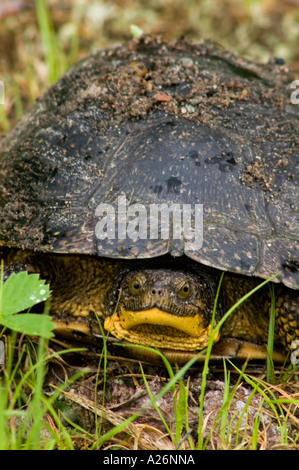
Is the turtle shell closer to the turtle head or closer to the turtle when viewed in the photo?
the turtle

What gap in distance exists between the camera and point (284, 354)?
279 centimetres

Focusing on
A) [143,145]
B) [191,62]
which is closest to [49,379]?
[143,145]

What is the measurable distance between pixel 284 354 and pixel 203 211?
86 cm

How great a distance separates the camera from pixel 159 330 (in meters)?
2.64

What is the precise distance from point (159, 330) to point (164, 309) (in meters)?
0.20

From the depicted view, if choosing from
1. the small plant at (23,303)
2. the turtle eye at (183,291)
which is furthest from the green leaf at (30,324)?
the turtle eye at (183,291)

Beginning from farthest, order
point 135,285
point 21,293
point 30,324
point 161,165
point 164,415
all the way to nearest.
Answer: point 161,165 → point 135,285 → point 164,415 → point 21,293 → point 30,324

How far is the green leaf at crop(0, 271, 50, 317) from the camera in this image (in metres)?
2.26

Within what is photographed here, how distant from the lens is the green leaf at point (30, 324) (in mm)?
2143

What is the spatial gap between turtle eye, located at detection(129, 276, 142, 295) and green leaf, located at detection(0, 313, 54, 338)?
0.51 metres

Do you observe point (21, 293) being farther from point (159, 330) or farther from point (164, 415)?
point (164, 415)

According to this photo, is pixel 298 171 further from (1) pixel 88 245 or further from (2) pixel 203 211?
(1) pixel 88 245

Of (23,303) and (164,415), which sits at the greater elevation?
(23,303)
